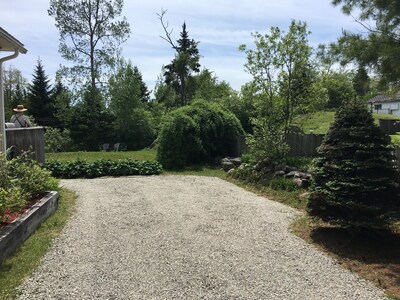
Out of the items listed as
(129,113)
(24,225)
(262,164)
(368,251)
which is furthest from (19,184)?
(129,113)

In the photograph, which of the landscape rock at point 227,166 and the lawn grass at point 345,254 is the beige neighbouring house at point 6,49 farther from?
the landscape rock at point 227,166

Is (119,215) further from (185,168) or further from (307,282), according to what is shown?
(185,168)

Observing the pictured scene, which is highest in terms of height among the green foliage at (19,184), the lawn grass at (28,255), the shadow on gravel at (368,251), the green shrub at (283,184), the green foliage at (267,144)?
the green foliage at (267,144)

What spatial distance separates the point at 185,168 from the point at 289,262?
374 inches

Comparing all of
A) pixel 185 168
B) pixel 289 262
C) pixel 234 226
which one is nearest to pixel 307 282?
pixel 289 262

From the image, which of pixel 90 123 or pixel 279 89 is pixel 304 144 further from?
pixel 90 123

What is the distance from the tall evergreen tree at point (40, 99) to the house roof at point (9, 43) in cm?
2437

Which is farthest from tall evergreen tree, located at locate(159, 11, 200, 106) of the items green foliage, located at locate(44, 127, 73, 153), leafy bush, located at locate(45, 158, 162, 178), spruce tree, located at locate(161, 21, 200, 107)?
leafy bush, located at locate(45, 158, 162, 178)

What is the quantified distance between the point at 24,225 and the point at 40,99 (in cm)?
2887

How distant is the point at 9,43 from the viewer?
23.0ft

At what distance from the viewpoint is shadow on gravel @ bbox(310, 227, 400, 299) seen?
4.09 metres

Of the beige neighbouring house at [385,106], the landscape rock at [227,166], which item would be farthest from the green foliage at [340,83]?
the beige neighbouring house at [385,106]

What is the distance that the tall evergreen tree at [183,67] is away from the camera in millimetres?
30000

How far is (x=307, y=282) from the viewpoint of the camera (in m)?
3.89
